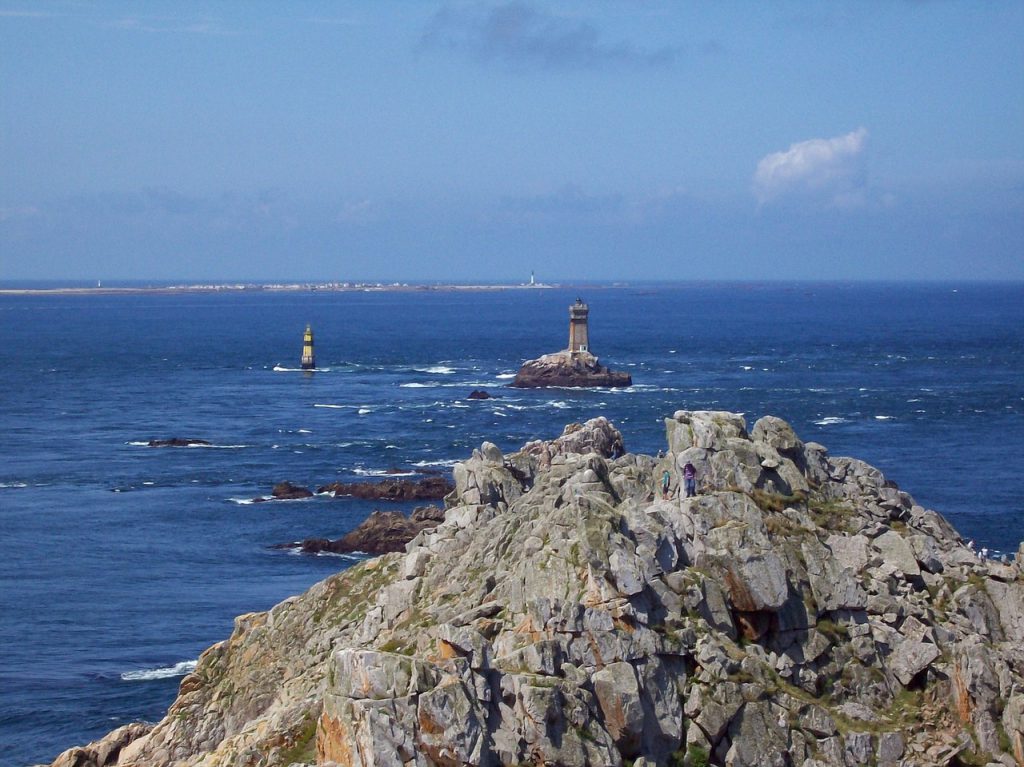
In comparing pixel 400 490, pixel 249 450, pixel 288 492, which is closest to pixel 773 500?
pixel 400 490

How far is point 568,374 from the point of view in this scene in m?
148

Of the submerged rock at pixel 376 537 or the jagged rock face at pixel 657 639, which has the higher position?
the jagged rock face at pixel 657 639

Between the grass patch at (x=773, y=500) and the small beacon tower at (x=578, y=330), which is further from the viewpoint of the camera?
the small beacon tower at (x=578, y=330)

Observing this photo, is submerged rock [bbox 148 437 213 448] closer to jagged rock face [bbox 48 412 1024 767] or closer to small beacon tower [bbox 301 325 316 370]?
small beacon tower [bbox 301 325 316 370]

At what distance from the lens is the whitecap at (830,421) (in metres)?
113

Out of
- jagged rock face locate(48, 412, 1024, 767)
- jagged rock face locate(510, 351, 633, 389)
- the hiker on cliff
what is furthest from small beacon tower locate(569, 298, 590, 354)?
the hiker on cliff

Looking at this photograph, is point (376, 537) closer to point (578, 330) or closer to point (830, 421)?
point (830, 421)

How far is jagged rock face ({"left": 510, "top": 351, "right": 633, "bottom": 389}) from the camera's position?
147 metres

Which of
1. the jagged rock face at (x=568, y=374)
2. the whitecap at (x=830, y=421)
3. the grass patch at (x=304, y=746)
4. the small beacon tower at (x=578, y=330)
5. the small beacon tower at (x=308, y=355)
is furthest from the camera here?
the small beacon tower at (x=308, y=355)

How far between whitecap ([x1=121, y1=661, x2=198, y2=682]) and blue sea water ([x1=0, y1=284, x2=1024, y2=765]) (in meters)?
0.20

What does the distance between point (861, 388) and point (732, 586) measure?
4520 inches

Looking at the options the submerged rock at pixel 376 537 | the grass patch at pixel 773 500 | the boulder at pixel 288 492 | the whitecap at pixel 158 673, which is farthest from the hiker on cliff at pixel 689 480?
the boulder at pixel 288 492

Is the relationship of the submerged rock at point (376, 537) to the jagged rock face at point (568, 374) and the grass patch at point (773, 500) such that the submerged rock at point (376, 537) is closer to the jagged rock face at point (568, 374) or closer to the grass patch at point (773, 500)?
the grass patch at point (773, 500)

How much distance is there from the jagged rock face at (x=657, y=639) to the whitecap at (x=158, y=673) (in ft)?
49.3
